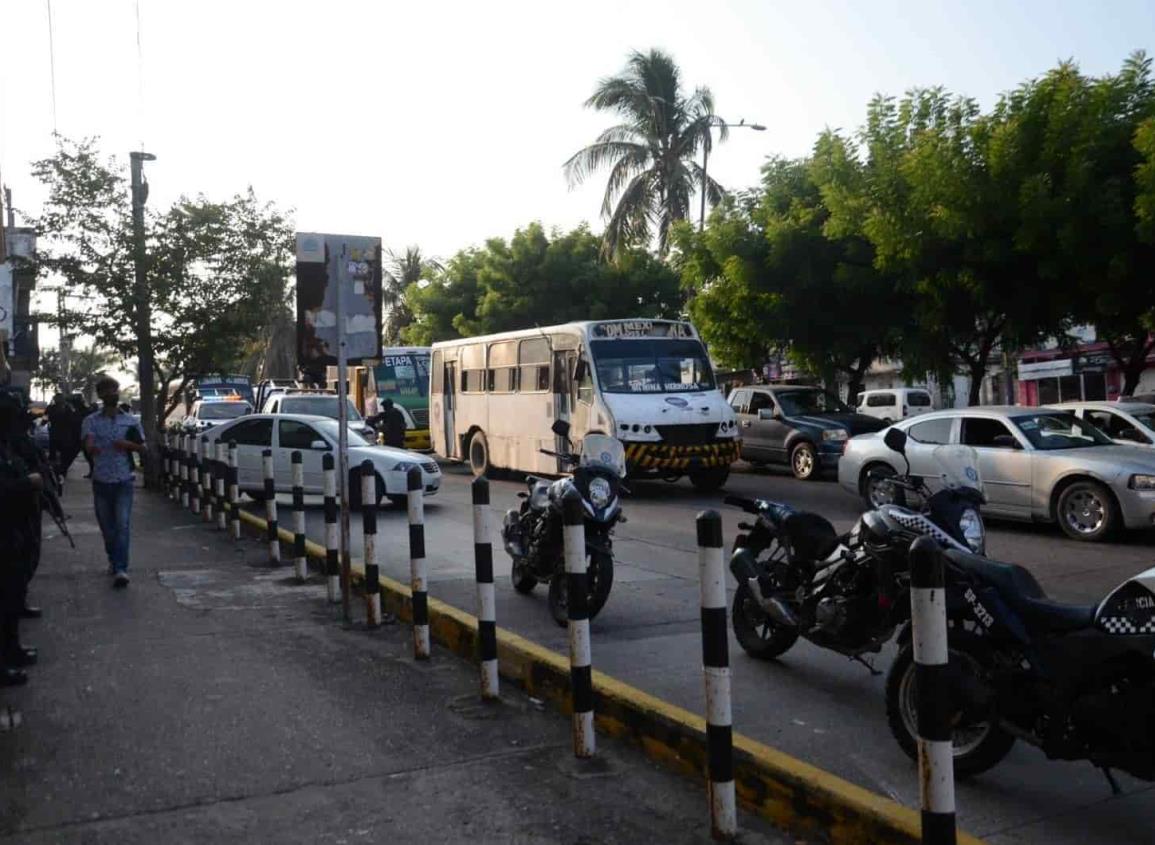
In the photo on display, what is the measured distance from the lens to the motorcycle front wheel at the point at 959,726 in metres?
4.48

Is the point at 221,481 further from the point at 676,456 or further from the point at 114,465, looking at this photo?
the point at 676,456

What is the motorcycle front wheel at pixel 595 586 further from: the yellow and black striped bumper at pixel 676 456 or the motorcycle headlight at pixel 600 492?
the yellow and black striped bumper at pixel 676 456

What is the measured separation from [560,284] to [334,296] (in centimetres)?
2818

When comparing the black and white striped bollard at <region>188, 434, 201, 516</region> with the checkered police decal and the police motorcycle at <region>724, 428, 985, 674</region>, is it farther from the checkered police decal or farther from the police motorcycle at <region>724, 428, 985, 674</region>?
the checkered police decal

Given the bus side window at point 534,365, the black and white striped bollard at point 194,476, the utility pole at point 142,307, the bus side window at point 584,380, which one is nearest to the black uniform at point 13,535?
the black and white striped bollard at point 194,476

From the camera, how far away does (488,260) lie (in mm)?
37500

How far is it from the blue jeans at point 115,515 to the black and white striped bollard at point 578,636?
240 inches

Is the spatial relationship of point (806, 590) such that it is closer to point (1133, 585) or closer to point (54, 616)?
point (1133, 585)

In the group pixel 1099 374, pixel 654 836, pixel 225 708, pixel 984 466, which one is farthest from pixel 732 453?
pixel 1099 374

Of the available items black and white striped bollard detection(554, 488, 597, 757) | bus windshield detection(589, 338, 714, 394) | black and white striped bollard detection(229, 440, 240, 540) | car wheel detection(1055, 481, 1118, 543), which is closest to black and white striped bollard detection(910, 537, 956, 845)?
black and white striped bollard detection(554, 488, 597, 757)

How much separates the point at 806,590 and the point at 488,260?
31996 millimetres

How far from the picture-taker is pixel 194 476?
15891mm

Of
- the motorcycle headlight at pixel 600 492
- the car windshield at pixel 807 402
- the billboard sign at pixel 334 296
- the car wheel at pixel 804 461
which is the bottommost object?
the car wheel at pixel 804 461

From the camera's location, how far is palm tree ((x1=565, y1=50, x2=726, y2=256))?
33781 mm
